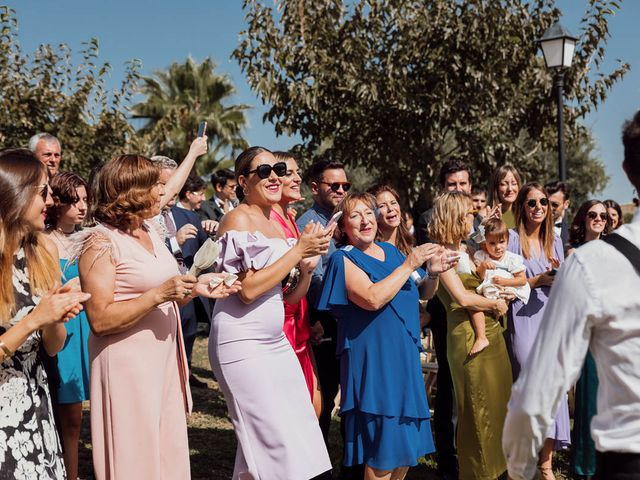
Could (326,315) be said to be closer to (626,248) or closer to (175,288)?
(175,288)

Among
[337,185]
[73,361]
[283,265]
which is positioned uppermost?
[337,185]

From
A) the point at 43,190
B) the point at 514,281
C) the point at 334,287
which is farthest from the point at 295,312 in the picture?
the point at 43,190

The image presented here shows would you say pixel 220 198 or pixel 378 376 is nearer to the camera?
pixel 378 376

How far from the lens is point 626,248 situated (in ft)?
6.78

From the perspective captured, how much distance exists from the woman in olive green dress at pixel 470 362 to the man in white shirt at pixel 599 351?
3337 millimetres

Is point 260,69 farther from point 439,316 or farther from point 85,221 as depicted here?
point 85,221

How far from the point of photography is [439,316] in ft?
21.5

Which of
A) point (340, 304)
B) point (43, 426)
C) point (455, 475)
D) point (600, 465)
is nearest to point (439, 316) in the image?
point (455, 475)

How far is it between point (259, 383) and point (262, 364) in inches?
4.1

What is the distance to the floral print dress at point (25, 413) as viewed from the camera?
10.6 feet

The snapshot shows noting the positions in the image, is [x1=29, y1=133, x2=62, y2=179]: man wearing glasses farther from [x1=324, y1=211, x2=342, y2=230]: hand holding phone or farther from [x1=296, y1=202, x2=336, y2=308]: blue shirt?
[x1=324, y1=211, x2=342, y2=230]: hand holding phone

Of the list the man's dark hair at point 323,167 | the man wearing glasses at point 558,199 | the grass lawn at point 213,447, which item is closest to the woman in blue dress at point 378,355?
the man's dark hair at point 323,167

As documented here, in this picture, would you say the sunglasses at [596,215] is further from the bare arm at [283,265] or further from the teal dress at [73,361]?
the teal dress at [73,361]

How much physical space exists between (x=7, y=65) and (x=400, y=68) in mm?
7066
